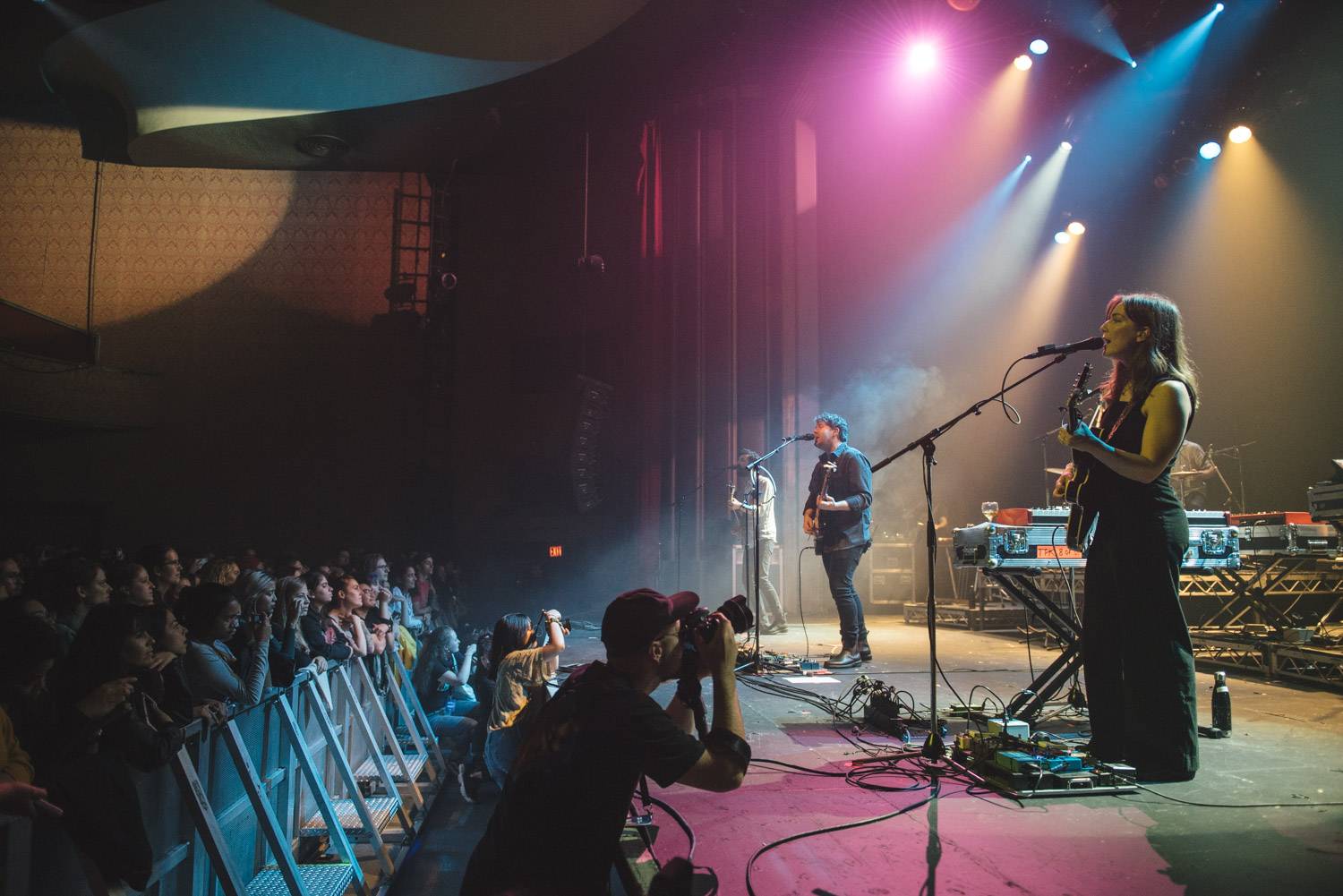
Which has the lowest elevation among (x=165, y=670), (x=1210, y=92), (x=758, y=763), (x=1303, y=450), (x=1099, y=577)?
(x=758, y=763)

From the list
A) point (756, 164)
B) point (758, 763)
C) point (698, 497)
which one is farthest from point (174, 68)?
point (758, 763)

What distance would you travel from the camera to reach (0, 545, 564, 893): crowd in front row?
205cm

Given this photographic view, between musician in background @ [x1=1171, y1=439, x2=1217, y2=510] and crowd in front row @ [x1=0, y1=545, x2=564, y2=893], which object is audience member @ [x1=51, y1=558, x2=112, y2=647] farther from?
musician in background @ [x1=1171, y1=439, x2=1217, y2=510]

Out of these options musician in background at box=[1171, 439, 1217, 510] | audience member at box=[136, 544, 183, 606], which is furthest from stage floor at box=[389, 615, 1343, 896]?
musician in background at box=[1171, 439, 1217, 510]

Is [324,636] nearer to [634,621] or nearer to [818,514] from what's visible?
[634,621]

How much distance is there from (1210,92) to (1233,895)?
9773mm

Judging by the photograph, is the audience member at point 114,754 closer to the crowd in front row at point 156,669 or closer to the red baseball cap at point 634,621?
the crowd in front row at point 156,669

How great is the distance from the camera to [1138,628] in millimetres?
3033

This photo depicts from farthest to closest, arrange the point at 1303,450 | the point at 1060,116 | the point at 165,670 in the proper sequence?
1. the point at 1060,116
2. the point at 1303,450
3. the point at 165,670

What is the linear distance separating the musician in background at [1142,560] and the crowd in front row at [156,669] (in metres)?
2.36

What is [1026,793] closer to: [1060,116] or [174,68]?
[1060,116]

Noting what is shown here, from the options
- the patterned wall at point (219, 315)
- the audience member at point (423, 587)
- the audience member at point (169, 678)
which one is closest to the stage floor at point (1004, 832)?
the audience member at point (169, 678)

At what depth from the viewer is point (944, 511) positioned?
42.7 ft

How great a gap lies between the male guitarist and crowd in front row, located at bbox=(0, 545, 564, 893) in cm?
282
